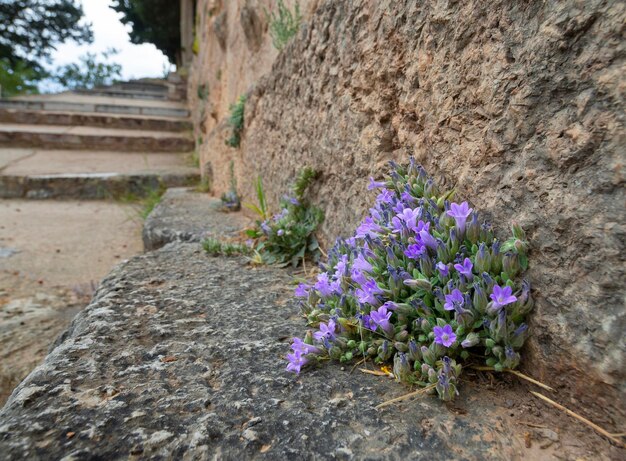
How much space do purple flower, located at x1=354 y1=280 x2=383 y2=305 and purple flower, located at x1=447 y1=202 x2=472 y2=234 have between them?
0.81 feet

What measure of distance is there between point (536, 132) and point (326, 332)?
2.17 feet

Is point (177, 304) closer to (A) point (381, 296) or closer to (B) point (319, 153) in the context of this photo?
(A) point (381, 296)

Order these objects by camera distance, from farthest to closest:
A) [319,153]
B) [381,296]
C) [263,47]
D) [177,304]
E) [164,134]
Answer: [164,134] → [263,47] → [319,153] → [177,304] → [381,296]

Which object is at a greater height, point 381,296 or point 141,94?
point 141,94

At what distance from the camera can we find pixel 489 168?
101 centimetres

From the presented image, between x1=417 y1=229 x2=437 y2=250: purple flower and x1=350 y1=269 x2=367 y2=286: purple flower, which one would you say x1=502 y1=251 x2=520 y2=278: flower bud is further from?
x1=350 y1=269 x2=367 y2=286: purple flower

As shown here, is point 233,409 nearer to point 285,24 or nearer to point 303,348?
point 303,348

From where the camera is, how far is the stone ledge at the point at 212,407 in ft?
2.50

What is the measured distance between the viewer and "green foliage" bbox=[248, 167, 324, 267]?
77.6 inches

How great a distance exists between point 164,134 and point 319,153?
812 centimetres

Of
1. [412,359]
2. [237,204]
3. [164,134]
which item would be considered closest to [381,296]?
[412,359]

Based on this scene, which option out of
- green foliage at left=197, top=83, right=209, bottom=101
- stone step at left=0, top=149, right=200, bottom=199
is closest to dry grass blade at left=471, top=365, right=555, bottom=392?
stone step at left=0, top=149, right=200, bottom=199

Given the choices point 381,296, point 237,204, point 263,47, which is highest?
point 263,47

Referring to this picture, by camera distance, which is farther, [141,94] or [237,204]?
[141,94]
